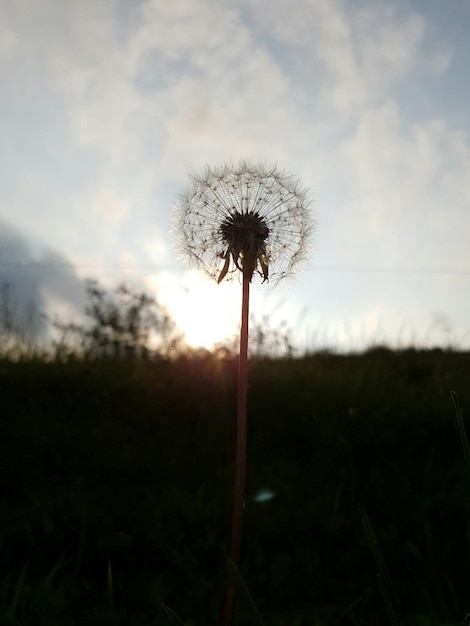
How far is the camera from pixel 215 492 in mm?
4078

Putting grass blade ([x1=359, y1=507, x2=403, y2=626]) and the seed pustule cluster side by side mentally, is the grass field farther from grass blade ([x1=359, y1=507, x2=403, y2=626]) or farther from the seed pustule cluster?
the seed pustule cluster

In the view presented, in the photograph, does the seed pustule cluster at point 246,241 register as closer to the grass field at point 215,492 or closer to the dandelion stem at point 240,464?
the dandelion stem at point 240,464

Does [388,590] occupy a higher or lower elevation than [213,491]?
higher

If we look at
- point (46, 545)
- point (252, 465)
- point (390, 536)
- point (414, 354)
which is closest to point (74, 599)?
point (46, 545)

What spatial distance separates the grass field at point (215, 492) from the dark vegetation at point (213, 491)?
16mm

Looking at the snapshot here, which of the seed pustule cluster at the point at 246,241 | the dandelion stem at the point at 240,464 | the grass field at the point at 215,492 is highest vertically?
the seed pustule cluster at the point at 246,241

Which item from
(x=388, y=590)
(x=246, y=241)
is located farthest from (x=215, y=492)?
(x=388, y=590)

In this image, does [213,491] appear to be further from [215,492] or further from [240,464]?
[240,464]

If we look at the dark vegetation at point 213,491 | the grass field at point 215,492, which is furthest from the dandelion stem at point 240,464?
the grass field at point 215,492

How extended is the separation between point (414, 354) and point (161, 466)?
198 inches

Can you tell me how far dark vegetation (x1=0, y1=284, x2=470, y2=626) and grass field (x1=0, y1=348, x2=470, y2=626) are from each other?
0.02 metres

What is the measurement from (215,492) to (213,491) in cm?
3

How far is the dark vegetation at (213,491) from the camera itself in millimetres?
2703

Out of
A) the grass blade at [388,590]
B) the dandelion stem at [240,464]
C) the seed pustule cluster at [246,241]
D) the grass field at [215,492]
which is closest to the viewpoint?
the grass blade at [388,590]
